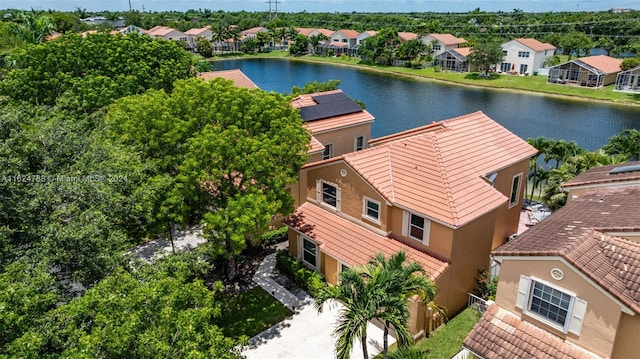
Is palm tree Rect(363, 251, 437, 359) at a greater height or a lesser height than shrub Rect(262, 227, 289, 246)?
greater

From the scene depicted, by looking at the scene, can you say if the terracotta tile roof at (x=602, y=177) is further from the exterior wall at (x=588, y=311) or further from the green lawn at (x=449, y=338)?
the exterior wall at (x=588, y=311)

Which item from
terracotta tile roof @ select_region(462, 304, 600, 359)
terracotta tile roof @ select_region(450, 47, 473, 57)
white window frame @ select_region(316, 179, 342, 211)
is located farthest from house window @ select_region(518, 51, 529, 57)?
terracotta tile roof @ select_region(462, 304, 600, 359)

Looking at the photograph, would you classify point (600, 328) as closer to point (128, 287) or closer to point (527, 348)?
point (527, 348)

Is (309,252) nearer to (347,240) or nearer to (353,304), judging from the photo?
(347,240)

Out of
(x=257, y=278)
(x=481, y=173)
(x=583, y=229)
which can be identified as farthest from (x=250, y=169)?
(x=583, y=229)

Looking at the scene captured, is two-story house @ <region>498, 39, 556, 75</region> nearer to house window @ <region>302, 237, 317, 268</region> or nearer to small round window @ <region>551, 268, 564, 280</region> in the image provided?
house window @ <region>302, 237, 317, 268</region>

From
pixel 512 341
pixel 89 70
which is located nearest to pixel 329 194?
pixel 512 341
